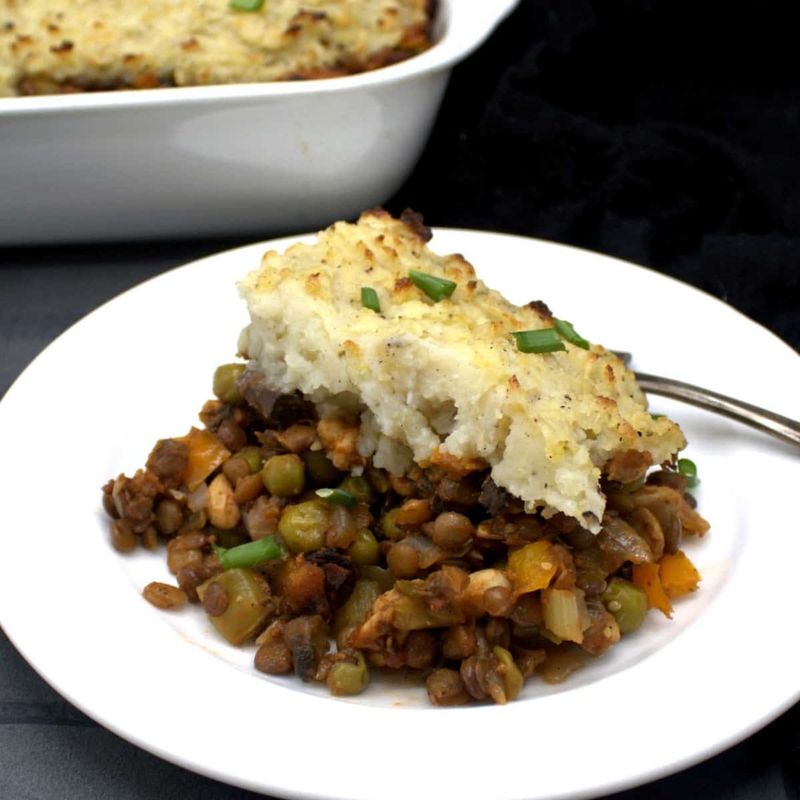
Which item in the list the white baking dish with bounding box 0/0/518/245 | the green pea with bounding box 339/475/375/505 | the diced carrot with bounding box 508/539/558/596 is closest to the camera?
the diced carrot with bounding box 508/539/558/596

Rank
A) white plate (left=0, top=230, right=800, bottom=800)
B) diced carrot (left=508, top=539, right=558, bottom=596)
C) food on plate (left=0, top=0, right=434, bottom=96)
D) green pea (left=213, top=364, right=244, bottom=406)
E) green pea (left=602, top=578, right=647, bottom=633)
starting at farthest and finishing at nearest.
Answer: food on plate (left=0, top=0, right=434, bottom=96)
green pea (left=213, top=364, right=244, bottom=406)
green pea (left=602, top=578, right=647, bottom=633)
diced carrot (left=508, top=539, right=558, bottom=596)
white plate (left=0, top=230, right=800, bottom=800)

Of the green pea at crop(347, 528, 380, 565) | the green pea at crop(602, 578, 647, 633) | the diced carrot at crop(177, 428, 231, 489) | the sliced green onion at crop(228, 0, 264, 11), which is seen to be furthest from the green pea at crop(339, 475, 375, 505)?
the sliced green onion at crop(228, 0, 264, 11)

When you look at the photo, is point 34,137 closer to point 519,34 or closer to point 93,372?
point 93,372

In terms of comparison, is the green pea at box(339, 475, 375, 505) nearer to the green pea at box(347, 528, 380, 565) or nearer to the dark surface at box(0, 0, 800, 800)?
the green pea at box(347, 528, 380, 565)

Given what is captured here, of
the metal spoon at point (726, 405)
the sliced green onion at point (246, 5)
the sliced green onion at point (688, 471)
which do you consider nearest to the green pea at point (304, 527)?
the sliced green onion at point (688, 471)

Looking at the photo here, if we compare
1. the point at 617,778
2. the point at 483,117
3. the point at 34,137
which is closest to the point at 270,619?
the point at 617,778

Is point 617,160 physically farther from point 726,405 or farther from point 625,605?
point 625,605
